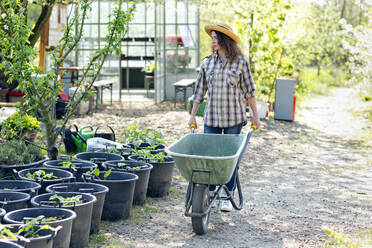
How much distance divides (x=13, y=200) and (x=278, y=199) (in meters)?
2.80

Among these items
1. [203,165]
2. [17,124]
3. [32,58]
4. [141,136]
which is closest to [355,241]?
[203,165]

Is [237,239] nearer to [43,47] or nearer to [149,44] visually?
[43,47]

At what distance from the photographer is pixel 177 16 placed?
1509cm

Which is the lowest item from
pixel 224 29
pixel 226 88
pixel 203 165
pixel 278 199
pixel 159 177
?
pixel 278 199

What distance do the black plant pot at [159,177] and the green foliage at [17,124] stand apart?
131 cm

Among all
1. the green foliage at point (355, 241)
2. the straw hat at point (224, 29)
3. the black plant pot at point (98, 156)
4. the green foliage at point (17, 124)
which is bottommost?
the green foliage at point (355, 241)

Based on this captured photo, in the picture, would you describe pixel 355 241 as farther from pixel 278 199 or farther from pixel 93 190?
pixel 93 190

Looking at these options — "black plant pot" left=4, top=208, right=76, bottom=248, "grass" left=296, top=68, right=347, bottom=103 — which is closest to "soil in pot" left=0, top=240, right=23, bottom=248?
"black plant pot" left=4, top=208, right=76, bottom=248

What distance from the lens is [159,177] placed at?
567 centimetres

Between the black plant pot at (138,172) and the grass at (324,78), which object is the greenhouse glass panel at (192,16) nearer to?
the grass at (324,78)

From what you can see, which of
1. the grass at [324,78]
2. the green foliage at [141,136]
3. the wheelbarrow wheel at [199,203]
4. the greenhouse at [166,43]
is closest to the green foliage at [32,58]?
the green foliage at [141,136]

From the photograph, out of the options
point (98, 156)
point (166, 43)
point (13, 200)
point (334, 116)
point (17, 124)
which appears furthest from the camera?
point (166, 43)

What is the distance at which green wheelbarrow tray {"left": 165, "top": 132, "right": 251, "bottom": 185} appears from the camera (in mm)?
4148

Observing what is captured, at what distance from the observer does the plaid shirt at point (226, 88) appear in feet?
16.4
